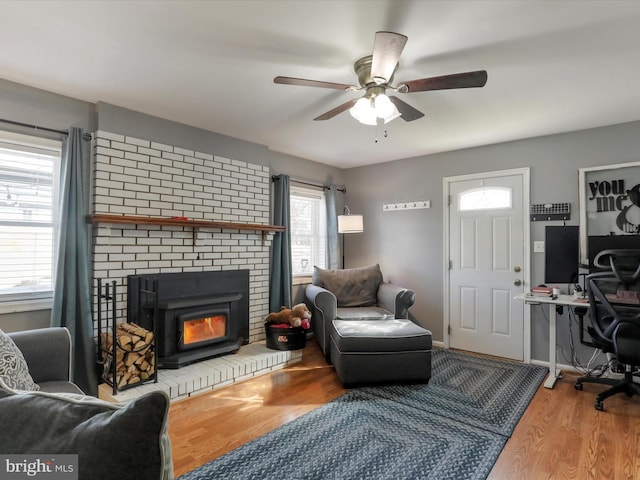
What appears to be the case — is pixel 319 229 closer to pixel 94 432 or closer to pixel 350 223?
pixel 350 223

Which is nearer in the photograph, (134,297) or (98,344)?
(98,344)

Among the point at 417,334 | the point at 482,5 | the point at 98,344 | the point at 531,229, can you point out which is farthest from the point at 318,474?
the point at 531,229

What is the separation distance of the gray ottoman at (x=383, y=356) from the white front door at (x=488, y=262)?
1.32 meters

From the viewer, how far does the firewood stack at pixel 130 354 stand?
9.00 feet

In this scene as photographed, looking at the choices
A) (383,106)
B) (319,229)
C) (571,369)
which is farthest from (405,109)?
(571,369)

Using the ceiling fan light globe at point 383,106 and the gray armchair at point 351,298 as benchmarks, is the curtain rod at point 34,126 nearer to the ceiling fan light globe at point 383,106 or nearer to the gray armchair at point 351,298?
the ceiling fan light globe at point 383,106

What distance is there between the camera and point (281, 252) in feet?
13.9

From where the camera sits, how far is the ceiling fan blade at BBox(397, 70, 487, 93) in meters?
1.88

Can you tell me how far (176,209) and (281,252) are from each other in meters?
1.29

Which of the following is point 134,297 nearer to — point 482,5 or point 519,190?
point 482,5

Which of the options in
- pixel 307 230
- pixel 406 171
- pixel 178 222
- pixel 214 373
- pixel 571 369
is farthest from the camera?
pixel 307 230

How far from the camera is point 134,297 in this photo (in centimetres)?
309

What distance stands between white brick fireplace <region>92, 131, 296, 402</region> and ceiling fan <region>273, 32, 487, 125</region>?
170 centimetres

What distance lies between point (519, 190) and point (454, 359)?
1.92m
